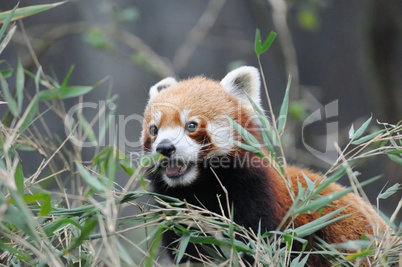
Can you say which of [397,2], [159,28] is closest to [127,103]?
[159,28]

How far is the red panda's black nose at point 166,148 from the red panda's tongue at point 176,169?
0.10m

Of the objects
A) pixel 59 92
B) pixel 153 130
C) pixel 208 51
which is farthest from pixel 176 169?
pixel 208 51

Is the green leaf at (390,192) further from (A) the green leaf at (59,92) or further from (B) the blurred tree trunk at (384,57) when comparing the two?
(B) the blurred tree trunk at (384,57)

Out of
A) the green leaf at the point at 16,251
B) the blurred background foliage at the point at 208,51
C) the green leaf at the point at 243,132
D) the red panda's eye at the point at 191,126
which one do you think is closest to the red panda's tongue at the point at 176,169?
the red panda's eye at the point at 191,126

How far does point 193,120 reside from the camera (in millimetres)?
3482

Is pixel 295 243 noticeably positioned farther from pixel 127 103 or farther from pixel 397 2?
pixel 127 103

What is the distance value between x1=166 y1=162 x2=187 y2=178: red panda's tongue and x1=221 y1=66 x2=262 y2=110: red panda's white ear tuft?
690mm

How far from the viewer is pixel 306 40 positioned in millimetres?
10023

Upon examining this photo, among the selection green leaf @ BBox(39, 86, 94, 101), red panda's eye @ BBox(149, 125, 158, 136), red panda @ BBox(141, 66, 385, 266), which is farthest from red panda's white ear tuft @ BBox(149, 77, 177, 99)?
green leaf @ BBox(39, 86, 94, 101)

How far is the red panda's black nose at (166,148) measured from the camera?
324cm

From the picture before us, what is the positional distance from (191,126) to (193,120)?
0.04 meters

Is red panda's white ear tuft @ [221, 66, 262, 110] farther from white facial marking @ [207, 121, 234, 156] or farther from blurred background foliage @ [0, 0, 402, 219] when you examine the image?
blurred background foliage @ [0, 0, 402, 219]

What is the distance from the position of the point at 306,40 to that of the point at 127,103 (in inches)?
127

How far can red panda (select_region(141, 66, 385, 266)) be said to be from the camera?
330 centimetres
